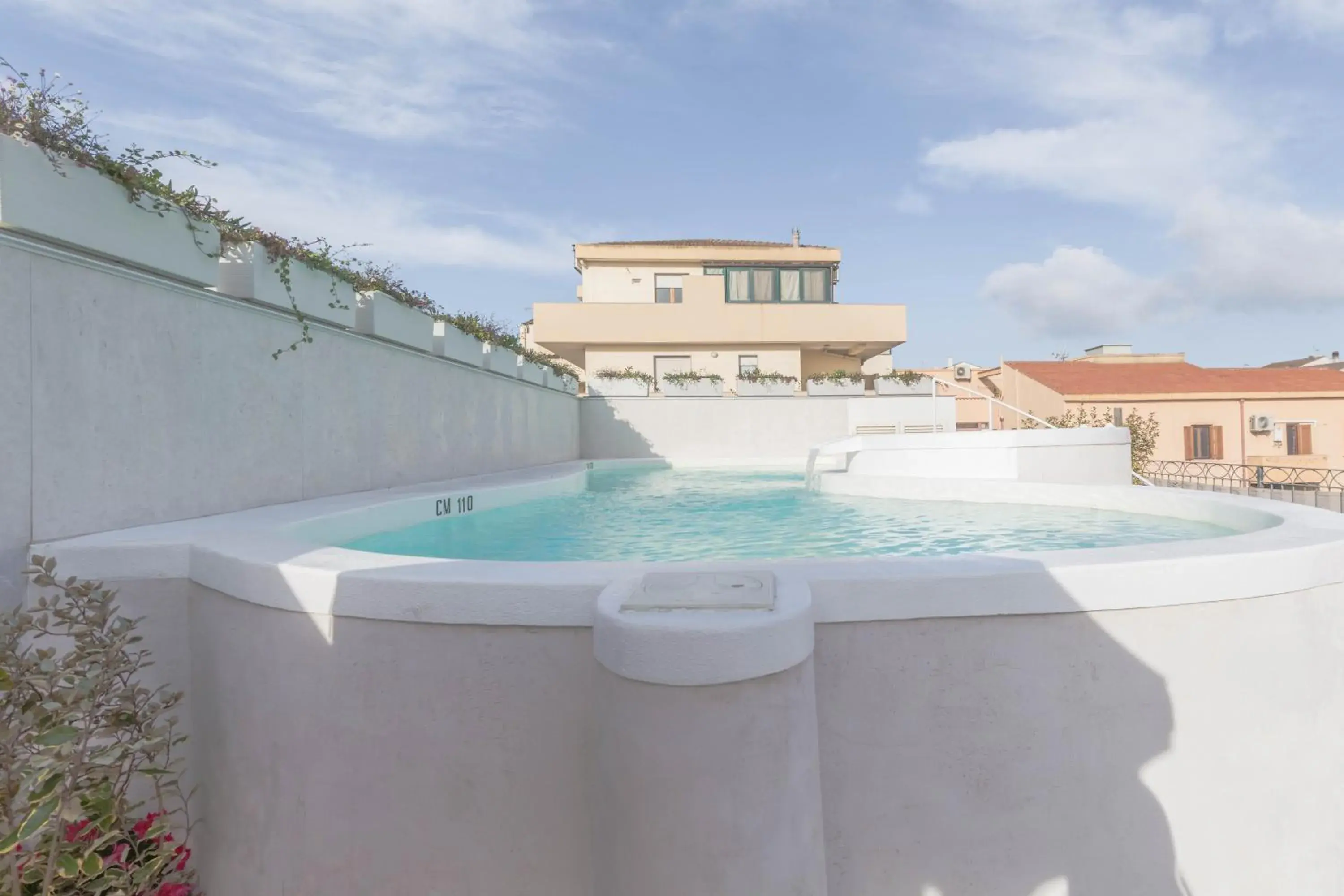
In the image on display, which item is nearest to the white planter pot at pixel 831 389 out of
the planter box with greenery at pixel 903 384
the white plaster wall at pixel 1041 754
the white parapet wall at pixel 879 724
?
the planter box with greenery at pixel 903 384

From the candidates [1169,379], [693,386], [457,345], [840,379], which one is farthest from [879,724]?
[1169,379]

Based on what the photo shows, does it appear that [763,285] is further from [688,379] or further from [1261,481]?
[1261,481]

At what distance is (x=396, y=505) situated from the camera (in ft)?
20.9

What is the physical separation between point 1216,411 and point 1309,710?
2805 cm

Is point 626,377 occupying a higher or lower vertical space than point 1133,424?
higher

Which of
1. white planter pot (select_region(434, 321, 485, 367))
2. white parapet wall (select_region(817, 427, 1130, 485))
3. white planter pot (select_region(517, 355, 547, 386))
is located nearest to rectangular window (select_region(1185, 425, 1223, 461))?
white parapet wall (select_region(817, 427, 1130, 485))

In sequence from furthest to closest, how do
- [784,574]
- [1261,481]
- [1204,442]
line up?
[1204,442] < [1261,481] < [784,574]

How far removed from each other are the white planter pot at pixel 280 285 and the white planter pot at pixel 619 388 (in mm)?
13540

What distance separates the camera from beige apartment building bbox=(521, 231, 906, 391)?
2409 cm

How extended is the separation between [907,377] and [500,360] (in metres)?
13.6

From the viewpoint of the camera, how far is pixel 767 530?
7.30m

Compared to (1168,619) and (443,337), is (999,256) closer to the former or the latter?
(443,337)

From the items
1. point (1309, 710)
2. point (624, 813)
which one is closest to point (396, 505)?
point (624, 813)

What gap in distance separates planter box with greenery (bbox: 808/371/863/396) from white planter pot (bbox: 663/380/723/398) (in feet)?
9.40
